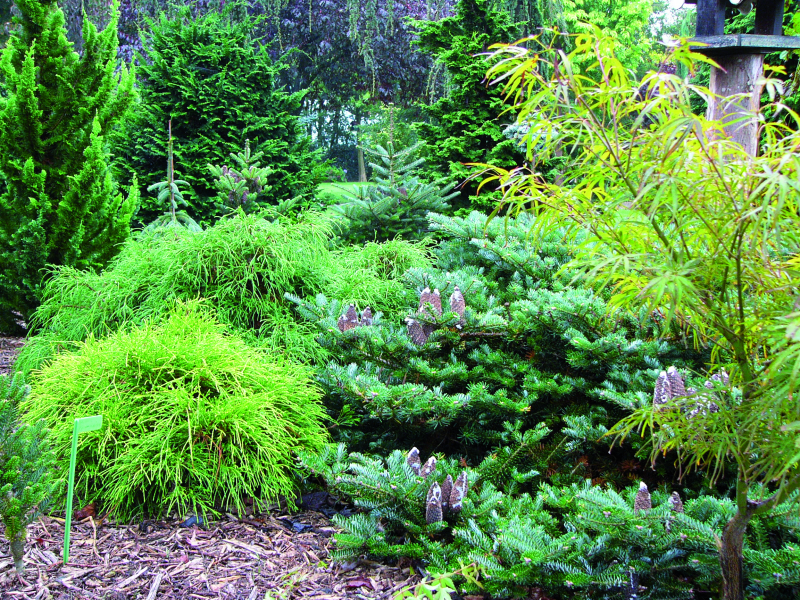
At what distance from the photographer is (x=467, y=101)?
712 cm

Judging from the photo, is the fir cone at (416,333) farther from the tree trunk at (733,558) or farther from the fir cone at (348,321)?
the tree trunk at (733,558)

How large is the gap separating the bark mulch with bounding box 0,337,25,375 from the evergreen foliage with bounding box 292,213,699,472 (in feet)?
8.22

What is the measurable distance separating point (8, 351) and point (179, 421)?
125 inches

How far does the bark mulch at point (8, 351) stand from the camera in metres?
4.35

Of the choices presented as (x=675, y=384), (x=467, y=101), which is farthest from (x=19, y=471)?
(x=467, y=101)

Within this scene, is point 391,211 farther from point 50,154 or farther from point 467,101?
point 50,154

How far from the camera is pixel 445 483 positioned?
2.25 meters

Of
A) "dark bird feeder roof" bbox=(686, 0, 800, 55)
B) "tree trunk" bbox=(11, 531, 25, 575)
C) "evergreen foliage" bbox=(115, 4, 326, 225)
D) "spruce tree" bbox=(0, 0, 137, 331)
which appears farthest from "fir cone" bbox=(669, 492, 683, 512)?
"evergreen foliage" bbox=(115, 4, 326, 225)

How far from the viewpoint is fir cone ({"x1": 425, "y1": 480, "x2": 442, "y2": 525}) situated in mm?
2152

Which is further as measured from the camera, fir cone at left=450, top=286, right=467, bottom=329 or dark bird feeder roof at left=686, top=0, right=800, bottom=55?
dark bird feeder roof at left=686, top=0, right=800, bottom=55

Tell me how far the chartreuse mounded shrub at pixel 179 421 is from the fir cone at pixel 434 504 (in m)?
0.75

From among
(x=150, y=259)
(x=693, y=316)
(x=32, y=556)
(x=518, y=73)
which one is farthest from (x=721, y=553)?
(x=150, y=259)

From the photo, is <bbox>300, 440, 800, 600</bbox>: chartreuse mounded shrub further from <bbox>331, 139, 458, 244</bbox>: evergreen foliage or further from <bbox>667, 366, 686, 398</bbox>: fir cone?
<bbox>331, 139, 458, 244</bbox>: evergreen foliage

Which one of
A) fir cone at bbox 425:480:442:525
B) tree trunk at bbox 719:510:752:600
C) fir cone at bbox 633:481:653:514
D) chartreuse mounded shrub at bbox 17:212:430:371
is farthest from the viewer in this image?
chartreuse mounded shrub at bbox 17:212:430:371
